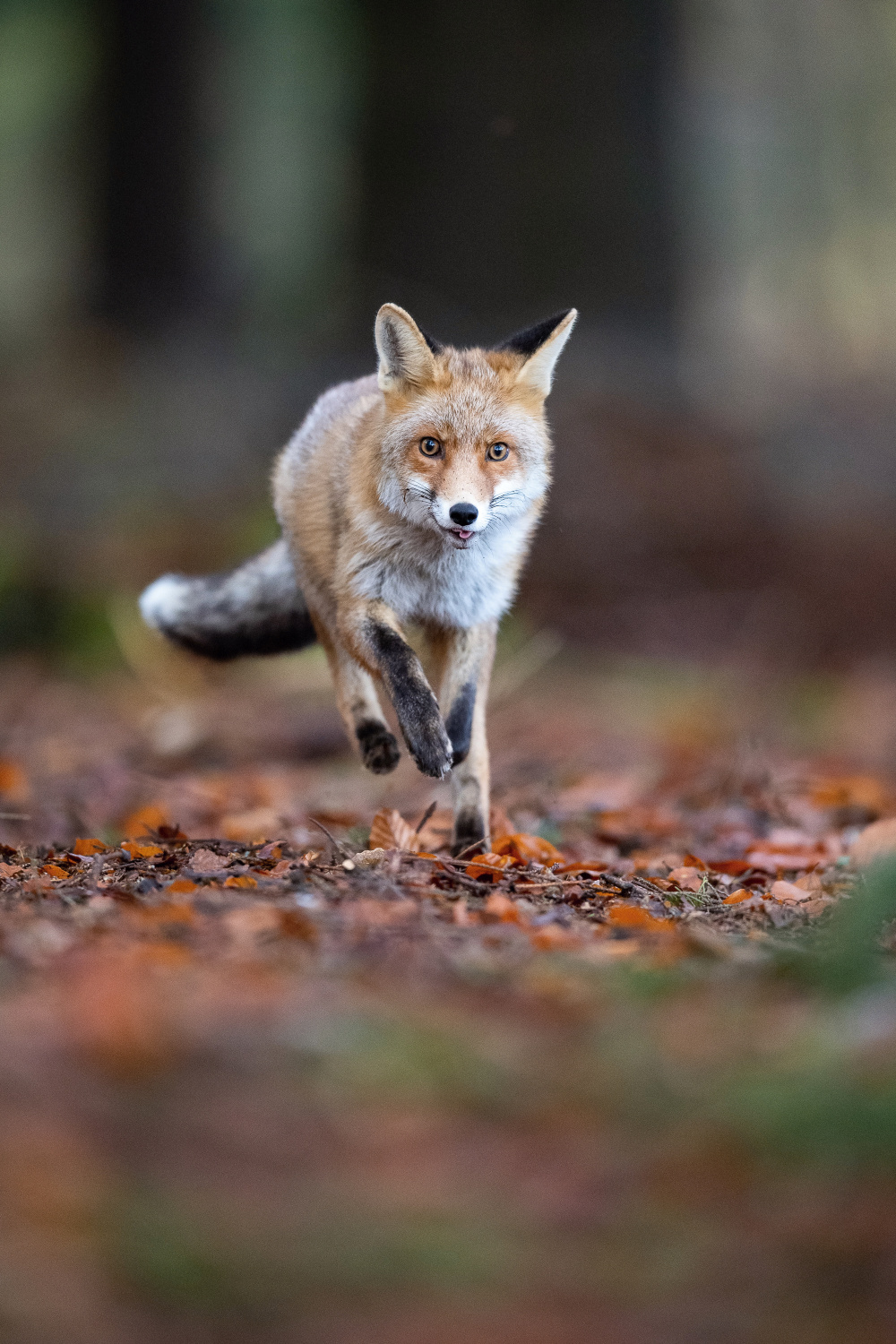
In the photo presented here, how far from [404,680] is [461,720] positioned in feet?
1.17

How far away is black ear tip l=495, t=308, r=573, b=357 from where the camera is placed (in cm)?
507

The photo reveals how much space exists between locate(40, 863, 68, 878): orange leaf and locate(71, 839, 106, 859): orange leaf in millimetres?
243

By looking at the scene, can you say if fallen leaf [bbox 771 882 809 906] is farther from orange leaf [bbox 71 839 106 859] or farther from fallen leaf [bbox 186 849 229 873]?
orange leaf [bbox 71 839 106 859]

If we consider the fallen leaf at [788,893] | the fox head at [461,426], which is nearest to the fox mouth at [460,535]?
the fox head at [461,426]

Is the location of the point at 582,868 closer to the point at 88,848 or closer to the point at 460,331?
the point at 88,848

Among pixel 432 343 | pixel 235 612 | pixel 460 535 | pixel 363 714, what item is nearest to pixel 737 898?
pixel 460 535

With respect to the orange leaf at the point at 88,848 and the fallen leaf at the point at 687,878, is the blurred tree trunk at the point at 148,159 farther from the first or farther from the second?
the fallen leaf at the point at 687,878

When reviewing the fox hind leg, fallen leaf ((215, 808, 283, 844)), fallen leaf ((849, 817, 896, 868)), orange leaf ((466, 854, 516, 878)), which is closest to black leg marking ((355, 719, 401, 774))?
the fox hind leg

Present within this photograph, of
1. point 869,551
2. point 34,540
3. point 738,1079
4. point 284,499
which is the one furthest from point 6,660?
point 738,1079

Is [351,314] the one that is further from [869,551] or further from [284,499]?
[284,499]

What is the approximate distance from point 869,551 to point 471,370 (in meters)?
7.72

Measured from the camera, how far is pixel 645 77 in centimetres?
1357

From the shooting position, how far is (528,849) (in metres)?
4.88

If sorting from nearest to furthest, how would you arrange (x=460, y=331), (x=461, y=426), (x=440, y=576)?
(x=461, y=426) → (x=440, y=576) → (x=460, y=331)
